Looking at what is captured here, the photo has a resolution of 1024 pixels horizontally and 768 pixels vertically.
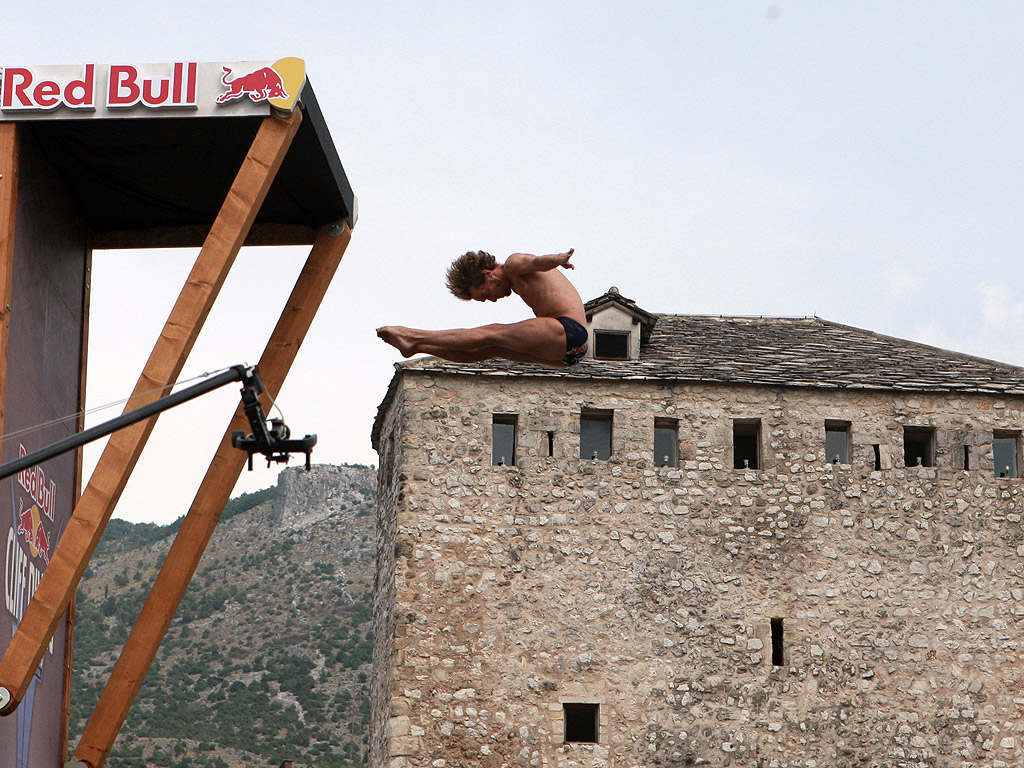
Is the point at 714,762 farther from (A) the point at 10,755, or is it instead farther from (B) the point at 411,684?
(A) the point at 10,755

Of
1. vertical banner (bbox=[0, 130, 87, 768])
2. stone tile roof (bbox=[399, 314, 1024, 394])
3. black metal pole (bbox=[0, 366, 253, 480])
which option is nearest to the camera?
black metal pole (bbox=[0, 366, 253, 480])

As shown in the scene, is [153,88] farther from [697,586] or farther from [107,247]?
[697,586]

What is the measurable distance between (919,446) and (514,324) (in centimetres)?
1810

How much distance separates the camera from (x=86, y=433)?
34.0 feet

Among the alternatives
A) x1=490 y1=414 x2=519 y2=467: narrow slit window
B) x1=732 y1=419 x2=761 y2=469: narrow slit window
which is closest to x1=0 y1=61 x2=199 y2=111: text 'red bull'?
x1=490 y1=414 x2=519 y2=467: narrow slit window

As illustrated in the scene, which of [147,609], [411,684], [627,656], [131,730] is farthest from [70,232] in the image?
[131,730]

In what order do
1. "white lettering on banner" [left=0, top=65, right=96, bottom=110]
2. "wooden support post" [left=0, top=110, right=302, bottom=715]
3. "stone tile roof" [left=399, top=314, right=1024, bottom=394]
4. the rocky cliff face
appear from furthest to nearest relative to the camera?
the rocky cliff face < "stone tile roof" [left=399, top=314, right=1024, bottom=394] < "white lettering on banner" [left=0, top=65, right=96, bottom=110] < "wooden support post" [left=0, top=110, right=302, bottom=715]

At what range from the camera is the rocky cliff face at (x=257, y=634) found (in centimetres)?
5191

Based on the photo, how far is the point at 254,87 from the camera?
1520 centimetres

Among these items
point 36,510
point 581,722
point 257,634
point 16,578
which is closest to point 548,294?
point 16,578

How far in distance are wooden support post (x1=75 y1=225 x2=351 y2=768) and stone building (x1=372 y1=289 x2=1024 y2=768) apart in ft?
28.7

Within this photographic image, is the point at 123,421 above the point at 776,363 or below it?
below

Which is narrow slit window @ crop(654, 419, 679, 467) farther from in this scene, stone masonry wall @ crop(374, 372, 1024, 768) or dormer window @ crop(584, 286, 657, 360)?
dormer window @ crop(584, 286, 657, 360)

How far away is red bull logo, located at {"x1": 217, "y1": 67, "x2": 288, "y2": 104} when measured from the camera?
15.2 meters
